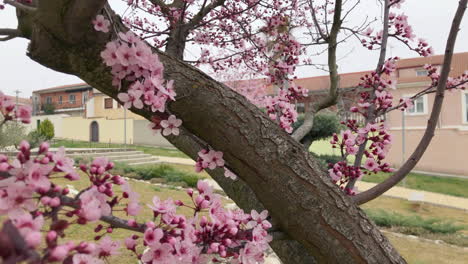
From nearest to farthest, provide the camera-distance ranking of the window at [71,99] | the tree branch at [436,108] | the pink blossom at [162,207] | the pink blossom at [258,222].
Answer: the pink blossom at [162,207], the pink blossom at [258,222], the tree branch at [436,108], the window at [71,99]

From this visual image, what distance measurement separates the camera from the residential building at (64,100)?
3581cm

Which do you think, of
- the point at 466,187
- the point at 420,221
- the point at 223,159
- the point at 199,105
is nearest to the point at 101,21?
the point at 199,105

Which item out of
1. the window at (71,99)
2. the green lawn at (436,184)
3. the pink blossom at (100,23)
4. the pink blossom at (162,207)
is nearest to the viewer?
the pink blossom at (162,207)

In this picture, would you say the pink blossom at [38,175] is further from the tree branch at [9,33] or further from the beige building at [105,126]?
the beige building at [105,126]

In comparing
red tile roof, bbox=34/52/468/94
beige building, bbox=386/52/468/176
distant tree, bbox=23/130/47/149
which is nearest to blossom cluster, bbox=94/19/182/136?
beige building, bbox=386/52/468/176

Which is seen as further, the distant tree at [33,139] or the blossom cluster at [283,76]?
the distant tree at [33,139]

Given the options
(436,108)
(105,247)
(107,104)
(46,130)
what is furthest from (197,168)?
(107,104)

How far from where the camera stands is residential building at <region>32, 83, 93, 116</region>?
35812mm

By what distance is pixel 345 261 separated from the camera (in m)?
1.34

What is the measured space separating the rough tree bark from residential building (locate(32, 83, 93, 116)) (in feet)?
117

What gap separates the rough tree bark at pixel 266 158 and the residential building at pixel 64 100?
35635 mm

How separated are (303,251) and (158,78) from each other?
106cm

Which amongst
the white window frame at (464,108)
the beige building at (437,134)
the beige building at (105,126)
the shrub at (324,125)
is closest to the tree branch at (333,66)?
the shrub at (324,125)

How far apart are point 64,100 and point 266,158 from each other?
41641 millimetres
